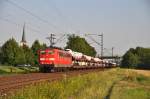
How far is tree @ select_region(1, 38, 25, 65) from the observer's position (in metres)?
92.1

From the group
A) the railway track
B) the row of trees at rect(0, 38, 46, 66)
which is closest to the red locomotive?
the railway track

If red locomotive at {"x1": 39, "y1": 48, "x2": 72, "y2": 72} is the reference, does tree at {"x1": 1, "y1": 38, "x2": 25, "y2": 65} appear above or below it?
above

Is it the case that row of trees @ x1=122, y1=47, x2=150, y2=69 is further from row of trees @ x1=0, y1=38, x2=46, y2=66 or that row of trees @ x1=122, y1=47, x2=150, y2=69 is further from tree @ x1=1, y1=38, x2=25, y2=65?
tree @ x1=1, y1=38, x2=25, y2=65

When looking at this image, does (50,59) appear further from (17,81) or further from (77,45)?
(77,45)

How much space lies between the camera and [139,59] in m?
155

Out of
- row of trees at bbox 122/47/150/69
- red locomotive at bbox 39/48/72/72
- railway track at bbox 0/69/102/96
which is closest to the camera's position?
railway track at bbox 0/69/102/96

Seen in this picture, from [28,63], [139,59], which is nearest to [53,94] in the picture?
[28,63]

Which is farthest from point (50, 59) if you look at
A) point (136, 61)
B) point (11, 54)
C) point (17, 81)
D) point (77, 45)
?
point (136, 61)

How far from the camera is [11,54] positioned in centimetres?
9181

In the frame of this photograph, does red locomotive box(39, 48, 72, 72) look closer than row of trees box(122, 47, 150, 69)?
Yes

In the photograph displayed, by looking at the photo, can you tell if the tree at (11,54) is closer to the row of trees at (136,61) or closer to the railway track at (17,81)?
the railway track at (17,81)

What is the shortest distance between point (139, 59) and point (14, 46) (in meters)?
72.1

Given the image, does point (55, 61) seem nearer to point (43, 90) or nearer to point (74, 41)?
point (43, 90)

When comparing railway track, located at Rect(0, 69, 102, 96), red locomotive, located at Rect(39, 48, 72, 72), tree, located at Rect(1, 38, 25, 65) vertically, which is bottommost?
railway track, located at Rect(0, 69, 102, 96)
